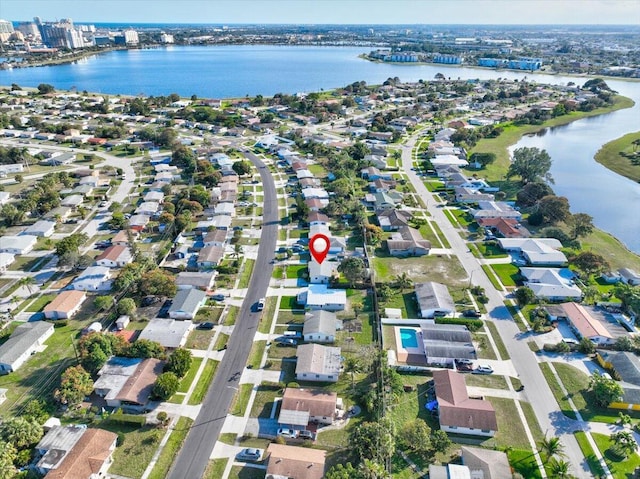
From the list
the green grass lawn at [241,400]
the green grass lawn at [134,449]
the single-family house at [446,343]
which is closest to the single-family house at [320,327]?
the green grass lawn at [241,400]

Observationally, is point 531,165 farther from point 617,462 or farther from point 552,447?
point 552,447

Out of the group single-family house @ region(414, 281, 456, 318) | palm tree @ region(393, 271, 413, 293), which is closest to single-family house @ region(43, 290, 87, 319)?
palm tree @ region(393, 271, 413, 293)

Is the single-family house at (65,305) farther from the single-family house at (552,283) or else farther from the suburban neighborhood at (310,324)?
the single-family house at (552,283)

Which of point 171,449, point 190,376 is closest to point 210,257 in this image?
point 190,376

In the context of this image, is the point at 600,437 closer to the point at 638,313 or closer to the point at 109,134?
the point at 638,313

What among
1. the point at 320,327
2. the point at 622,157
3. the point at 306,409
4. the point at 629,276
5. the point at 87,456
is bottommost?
the point at 622,157

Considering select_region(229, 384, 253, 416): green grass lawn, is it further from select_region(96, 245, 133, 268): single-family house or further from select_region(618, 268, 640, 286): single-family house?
select_region(618, 268, 640, 286): single-family house
